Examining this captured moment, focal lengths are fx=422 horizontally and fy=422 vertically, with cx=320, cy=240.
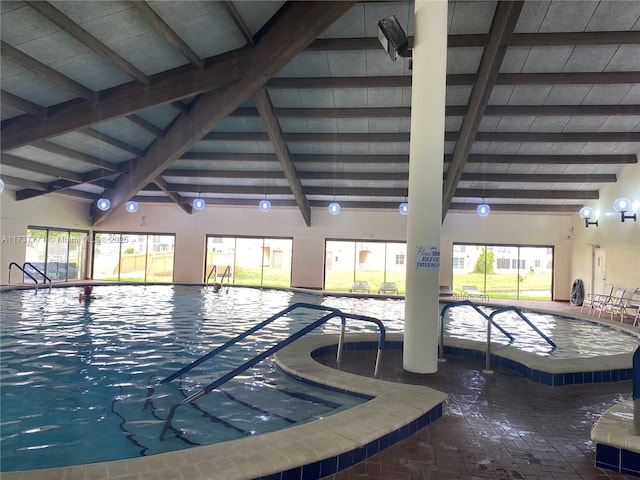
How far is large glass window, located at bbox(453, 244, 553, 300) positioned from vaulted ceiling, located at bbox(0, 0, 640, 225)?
263 cm

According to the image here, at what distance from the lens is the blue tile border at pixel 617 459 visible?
241 cm

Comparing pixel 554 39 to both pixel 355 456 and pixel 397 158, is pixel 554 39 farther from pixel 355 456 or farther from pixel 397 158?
pixel 355 456

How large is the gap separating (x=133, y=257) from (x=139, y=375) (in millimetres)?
13647

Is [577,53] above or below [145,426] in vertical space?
above

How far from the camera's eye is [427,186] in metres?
4.49

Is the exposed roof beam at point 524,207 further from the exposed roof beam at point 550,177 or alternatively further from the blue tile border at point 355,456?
the blue tile border at point 355,456

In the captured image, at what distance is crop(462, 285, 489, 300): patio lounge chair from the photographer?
14.2 m

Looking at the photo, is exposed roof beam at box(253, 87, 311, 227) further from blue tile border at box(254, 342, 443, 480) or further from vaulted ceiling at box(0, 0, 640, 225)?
blue tile border at box(254, 342, 443, 480)

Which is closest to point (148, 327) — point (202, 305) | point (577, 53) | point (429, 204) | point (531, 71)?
point (202, 305)

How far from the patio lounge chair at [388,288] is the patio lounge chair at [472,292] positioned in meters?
2.36

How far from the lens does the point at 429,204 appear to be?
177 inches

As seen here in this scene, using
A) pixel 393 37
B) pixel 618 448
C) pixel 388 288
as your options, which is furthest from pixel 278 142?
pixel 618 448

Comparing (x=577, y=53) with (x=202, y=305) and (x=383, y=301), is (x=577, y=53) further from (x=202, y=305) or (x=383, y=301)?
(x=202, y=305)

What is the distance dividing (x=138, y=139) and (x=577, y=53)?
9896 millimetres
